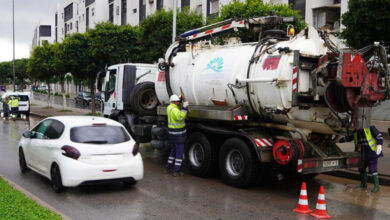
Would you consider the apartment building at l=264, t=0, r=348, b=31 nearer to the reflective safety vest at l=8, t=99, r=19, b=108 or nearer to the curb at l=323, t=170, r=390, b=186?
the curb at l=323, t=170, r=390, b=186

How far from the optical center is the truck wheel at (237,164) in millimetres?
7828

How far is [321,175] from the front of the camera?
986 centimetres

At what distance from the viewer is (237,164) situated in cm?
834

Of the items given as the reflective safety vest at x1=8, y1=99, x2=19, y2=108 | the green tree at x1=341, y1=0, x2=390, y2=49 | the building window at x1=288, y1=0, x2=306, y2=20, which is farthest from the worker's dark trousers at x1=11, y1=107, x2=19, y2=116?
the green tree at x1=341, y1=0, x2=390, y2=49

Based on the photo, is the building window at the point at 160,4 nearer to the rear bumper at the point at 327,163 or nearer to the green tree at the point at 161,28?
the green tree at the point at 161,28

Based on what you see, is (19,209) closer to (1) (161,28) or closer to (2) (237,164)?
(2) (237,164)

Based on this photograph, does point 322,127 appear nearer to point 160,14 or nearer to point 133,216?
point 133,216

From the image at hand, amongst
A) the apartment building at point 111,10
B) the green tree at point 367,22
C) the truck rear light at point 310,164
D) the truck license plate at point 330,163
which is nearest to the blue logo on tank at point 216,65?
the truck rear light at point 310,164

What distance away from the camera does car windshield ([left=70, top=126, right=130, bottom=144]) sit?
24.6 ft

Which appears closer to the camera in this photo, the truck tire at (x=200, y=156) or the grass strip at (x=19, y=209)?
the grass strip at (x=19, y=209)

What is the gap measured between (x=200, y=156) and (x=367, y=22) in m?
5.44

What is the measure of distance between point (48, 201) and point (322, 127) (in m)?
4.81

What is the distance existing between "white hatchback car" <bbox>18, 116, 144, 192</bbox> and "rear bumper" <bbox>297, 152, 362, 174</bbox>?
9.58 ft

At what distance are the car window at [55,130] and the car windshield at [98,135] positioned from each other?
301 millimetres
